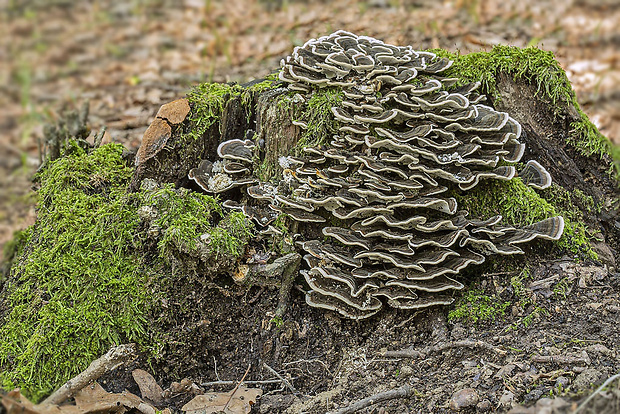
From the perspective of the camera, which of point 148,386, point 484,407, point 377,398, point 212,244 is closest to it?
point 484,407

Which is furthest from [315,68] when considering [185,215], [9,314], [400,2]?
[400,2]

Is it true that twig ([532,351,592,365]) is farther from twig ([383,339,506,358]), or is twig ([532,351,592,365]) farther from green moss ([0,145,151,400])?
green moss ([0,145,151,400])

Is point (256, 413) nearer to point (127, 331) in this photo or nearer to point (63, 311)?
point (127, 331)

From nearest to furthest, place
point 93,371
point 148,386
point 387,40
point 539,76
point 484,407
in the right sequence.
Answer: point 484,407
point 93,371
point 148,386
point 539,76
point 387,40

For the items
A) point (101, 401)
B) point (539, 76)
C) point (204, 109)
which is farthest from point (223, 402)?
point (539, 76)

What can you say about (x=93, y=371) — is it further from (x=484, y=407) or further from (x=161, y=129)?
(x=484, y=407)
